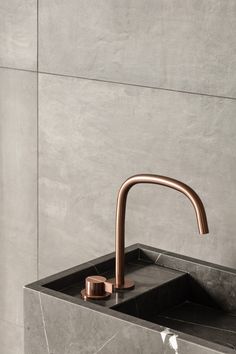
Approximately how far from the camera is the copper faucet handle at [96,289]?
1977 mm

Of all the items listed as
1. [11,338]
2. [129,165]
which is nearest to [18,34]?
[129,165]

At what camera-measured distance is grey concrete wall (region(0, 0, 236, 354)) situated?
2.15 meters

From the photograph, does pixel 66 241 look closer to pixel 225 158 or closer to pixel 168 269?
pixel 168 269

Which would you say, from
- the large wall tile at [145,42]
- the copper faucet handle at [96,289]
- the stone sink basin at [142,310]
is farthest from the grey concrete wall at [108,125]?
the copper faucet handle at [96,289]

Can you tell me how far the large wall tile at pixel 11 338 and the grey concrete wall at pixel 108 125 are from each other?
0.01 metres

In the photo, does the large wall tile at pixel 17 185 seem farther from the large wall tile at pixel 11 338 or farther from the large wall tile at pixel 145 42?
the large wall tile at pixel 145 42

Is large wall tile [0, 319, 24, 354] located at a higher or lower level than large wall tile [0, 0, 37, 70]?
lower

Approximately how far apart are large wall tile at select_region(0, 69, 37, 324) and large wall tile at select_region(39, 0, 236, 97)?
0.56ft

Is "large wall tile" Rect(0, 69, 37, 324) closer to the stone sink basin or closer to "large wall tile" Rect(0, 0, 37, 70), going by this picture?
"large wall tile" Rect(0, 0, 37, 70)

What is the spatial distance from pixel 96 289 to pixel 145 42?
2.31 feet

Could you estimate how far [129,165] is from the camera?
2.37m

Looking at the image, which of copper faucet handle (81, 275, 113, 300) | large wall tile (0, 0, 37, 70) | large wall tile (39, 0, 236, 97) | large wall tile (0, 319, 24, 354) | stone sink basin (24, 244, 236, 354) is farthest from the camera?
large wall tile (0, 319, 24, 354)

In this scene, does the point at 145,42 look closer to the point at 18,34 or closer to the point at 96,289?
the point at 18,34

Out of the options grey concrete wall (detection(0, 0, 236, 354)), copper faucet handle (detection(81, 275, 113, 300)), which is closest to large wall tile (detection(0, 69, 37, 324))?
grey concrete wall (detection(0, 0, 236, 354))
